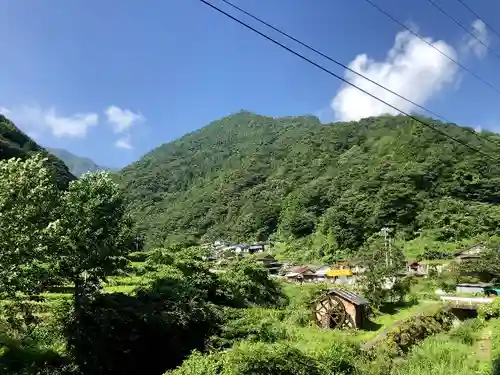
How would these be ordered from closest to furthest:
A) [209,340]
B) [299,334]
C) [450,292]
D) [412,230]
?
[209,340] → [299,334] → [450,292] → [412,230]

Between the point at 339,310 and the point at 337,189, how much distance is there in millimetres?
66941

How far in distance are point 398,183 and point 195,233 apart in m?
56.3

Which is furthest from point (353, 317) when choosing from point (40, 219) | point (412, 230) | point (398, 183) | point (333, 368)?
point (398, 183)

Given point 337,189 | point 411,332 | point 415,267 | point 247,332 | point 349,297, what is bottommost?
point 247,332

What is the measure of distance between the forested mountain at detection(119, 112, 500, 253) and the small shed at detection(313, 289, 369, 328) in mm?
27475

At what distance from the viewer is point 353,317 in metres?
30.2

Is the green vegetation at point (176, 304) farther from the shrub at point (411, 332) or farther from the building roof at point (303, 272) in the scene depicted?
the building roof at point (303, 272)

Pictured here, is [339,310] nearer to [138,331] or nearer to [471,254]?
[138,331]

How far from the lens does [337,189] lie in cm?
9569

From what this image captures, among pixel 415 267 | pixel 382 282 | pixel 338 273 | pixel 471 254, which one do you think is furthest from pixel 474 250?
pixel 382 282

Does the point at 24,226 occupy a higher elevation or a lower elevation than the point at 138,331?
higher

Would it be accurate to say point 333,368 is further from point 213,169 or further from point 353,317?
point 213,169

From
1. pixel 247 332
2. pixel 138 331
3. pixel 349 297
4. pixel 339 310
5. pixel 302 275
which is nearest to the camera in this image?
pixel 138 331

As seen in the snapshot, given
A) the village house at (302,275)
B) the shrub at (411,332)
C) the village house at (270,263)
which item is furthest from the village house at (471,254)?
the village house at (270,263)
